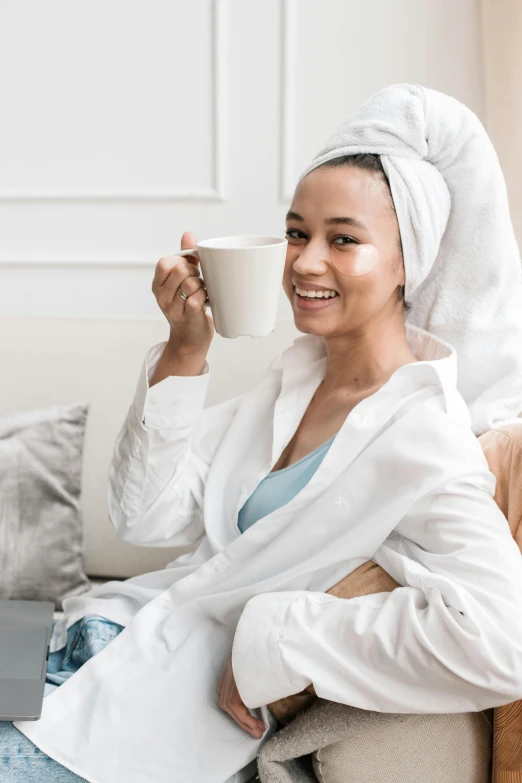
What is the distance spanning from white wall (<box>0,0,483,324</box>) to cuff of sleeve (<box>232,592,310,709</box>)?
1.01 metres

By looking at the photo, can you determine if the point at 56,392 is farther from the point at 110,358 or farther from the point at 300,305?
the point at 300,305

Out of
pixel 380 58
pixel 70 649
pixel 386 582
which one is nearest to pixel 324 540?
pixel 386 582

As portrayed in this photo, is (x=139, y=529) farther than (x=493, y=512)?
Yes

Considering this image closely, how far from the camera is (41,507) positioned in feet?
5.57

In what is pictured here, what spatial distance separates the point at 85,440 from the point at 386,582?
0.86m

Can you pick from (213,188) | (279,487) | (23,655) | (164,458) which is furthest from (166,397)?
(213,188)

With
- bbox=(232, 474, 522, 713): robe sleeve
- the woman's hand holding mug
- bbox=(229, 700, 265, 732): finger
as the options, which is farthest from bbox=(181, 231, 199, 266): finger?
bbox=(229, 700, 265, 732): finger

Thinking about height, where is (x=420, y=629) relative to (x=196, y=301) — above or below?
below

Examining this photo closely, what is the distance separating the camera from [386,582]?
3.78 feet

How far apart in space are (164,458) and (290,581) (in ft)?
0.96

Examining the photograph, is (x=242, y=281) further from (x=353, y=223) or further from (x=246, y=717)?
(x=246, y=717)

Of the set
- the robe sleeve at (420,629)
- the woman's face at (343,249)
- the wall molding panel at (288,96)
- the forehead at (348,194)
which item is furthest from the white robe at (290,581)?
the wall molding panel at (288,96)

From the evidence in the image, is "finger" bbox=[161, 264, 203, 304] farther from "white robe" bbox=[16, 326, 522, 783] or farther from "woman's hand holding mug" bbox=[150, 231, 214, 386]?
"white robe" bbox=[16, 326, 522, 783]

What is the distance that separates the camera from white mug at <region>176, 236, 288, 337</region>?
1.00m
